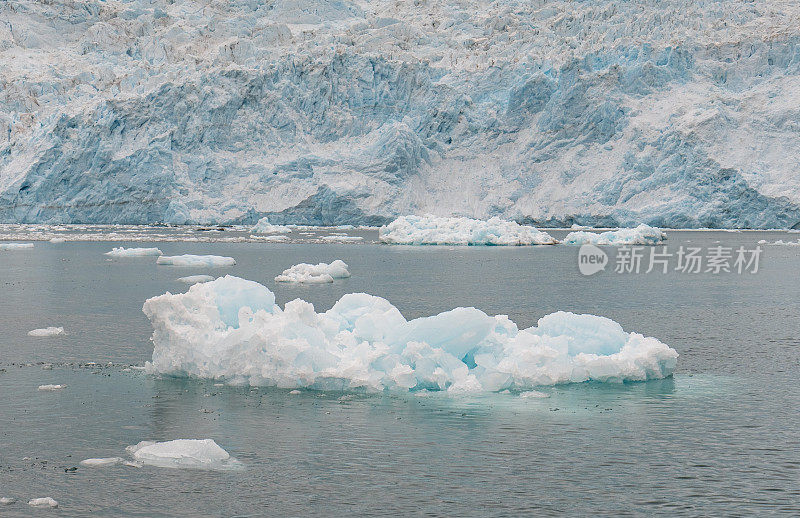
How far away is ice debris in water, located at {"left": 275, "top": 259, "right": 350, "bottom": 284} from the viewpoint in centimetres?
2545

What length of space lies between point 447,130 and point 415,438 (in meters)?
63.6

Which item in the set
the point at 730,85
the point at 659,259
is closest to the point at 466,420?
the point at 659,259

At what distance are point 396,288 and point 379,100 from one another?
4714 cm

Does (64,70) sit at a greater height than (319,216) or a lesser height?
greater

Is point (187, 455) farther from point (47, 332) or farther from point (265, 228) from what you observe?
point (265, 228)

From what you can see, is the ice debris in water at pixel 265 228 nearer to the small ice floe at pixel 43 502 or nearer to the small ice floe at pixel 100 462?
the small ice floe at pixel 100 462

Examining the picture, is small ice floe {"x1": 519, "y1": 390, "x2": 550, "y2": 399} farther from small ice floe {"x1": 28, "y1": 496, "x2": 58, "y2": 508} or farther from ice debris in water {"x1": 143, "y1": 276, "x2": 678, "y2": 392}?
small ice floe {"x1": 28, "y1": 496, "x2": 58, "y2": 508}

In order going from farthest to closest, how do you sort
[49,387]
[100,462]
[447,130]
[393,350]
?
[447,130], [393,350], [49,387], [100,462]

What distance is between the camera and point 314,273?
26266mm

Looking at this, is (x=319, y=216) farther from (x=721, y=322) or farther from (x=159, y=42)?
(x=721, y=322)

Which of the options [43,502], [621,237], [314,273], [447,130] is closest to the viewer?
[43,502]

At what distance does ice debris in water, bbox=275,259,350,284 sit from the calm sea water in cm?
895

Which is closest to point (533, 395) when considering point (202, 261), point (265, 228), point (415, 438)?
point (415, 438)

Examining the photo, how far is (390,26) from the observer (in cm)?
7988
